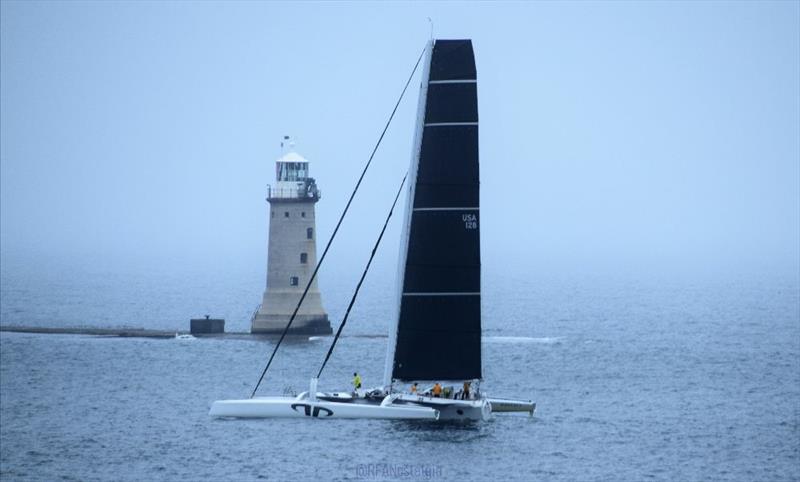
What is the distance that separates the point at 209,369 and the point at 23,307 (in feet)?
163

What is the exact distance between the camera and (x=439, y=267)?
48188mm

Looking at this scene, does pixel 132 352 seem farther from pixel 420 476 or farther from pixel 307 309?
pixel 420 476

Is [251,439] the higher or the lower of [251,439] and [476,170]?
the lower

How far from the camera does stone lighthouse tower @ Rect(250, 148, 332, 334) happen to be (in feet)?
266

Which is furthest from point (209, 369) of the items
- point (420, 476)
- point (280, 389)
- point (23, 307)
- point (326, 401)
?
point (23, 307)

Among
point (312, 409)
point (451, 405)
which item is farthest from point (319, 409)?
point (451, 405)

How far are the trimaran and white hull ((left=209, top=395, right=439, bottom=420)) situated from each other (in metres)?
0.03

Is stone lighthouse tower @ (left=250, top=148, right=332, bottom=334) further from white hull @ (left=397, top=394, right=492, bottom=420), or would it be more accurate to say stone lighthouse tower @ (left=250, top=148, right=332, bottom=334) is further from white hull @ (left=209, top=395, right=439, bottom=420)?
white hull @ (left=397, top=394, right=492, bottom=420)

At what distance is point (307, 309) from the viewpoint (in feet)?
268

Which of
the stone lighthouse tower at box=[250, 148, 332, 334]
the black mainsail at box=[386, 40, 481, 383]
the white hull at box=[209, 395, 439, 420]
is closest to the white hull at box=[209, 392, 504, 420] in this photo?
the white hull at box=[209, 395, 439, 420]

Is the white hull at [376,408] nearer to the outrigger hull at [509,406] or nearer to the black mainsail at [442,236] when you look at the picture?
the black mainsail at [442,236]

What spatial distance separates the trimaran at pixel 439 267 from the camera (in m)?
47.3

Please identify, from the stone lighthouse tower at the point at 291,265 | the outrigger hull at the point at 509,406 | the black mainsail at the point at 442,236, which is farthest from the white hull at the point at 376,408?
the stone lighthouse tower at the point at 291,265

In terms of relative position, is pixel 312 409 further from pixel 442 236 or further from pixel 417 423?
pixel 442 236
